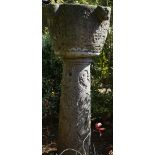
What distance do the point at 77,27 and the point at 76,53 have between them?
27 cm

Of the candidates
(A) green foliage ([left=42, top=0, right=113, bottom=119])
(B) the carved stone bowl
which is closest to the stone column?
(B) the carved stone bowl

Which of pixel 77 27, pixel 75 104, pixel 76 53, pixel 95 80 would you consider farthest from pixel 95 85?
pixel 77 27

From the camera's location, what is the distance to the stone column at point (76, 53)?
3.77 metres

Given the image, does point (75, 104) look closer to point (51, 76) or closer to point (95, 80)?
point (95, 80)

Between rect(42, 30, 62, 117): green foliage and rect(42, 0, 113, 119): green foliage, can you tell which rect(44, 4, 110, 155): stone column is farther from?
rect(42, 30, 62, 117): green foliage

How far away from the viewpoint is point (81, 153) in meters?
4.15

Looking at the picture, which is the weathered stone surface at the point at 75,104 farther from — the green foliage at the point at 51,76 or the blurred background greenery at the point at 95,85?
the green foliage at the point at 51,76

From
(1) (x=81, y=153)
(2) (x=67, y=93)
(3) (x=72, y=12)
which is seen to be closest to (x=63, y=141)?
(1) (x=81, y=153)

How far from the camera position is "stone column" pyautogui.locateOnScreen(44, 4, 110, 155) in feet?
12.4

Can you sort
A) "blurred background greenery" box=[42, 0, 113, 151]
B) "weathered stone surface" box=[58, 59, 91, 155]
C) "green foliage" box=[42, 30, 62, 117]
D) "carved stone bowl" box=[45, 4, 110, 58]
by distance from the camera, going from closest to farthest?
"carved stone bowl" box=[45, 4, 110, 58] → "weathered stone surface" box=[58, 59, 91, 155] → "blurred background greenery" box=[42, 0, 113, 151] → "green foliage" box=[42, 30, 62, 117]

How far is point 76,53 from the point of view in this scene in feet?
12.6

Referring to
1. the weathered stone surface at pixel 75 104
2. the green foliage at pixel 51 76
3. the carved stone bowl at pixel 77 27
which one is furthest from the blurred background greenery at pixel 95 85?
the carved stone bowl at pixel 77 27

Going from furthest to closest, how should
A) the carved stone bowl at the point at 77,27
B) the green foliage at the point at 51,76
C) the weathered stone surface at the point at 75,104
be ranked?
1. the green foliage at the point at 51,76
2. the weathered stone surface at the point at 75,104
3. the carved stone bowl at the point at 77,27
